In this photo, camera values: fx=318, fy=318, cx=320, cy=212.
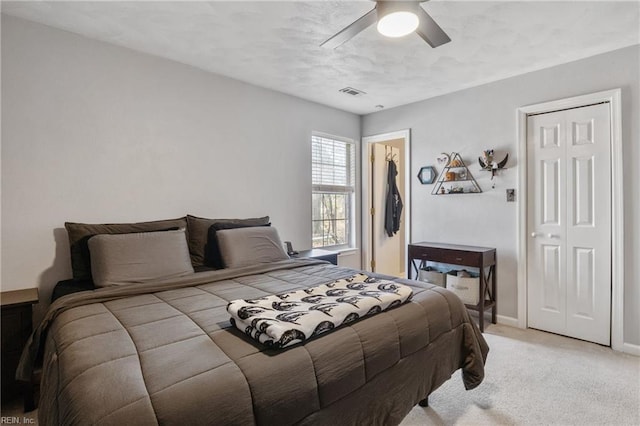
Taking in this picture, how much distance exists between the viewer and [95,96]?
2.49 meters

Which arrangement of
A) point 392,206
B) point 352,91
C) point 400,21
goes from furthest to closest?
point 392,206 < point 352,91 < point 400,21

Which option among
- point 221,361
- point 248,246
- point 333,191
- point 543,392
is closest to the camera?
point 221,361

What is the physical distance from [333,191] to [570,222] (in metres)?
2.62

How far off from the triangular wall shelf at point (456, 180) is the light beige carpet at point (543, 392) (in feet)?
5.49

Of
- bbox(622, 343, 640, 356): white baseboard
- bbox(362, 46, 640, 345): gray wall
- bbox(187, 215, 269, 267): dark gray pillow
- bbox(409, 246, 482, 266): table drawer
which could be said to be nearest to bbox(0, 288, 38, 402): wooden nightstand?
bbox(187, 215, 269, 267): dark gray pillow

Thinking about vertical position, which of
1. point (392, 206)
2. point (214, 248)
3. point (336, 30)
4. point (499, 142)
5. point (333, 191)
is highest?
point (336, 30)

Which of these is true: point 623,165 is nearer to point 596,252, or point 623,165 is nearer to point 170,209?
point 596,252

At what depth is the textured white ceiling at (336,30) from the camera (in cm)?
211

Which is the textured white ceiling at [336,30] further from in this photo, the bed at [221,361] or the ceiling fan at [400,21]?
the bed at [221,361]

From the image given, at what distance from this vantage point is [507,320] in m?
3.37

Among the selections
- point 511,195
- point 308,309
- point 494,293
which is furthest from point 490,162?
point 308,309

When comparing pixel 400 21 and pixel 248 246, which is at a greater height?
pixel 400 21

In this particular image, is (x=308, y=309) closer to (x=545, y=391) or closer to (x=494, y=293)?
(x=545, y=391)

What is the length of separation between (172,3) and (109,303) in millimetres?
1888
